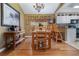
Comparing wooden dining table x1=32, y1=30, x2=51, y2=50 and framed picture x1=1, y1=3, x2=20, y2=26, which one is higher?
framed picture x1=1, y1=3, x2=20, y2=26

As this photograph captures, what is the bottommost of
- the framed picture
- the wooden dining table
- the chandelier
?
the wooden dining table

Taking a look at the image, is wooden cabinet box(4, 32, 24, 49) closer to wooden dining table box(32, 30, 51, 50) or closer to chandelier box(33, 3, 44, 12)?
wooden dining table box(32, 30, 51, 50)

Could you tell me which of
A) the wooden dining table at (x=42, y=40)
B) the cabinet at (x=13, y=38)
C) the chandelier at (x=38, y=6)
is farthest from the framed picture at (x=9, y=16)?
the wooden dining table at (x=42, y=40)

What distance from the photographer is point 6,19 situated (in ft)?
12.5

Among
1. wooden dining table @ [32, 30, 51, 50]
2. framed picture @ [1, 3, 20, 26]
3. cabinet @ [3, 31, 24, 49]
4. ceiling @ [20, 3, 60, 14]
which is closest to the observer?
ceiling @ [20, 3, 60, 14]

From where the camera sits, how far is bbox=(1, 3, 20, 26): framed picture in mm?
3680

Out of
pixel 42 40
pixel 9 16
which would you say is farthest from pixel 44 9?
pixel 42 40

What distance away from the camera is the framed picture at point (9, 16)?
3680 mm

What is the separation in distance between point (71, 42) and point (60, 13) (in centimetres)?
106

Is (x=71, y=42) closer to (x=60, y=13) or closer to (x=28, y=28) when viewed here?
(x=60, y=13)

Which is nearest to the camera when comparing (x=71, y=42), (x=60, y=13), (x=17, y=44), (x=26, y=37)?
(x=26, y=37)

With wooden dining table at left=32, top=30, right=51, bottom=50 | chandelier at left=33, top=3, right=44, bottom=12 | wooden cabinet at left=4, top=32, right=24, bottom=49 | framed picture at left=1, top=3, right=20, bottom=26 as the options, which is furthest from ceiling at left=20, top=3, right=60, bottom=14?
wooden dining table at left=32, top=30, right=51, bottom=50

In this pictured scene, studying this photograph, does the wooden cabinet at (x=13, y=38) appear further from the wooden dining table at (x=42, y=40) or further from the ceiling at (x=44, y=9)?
the ceiling at (x=44, y=9)

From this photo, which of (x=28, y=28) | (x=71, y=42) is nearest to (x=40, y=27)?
(x=28, y=28)
